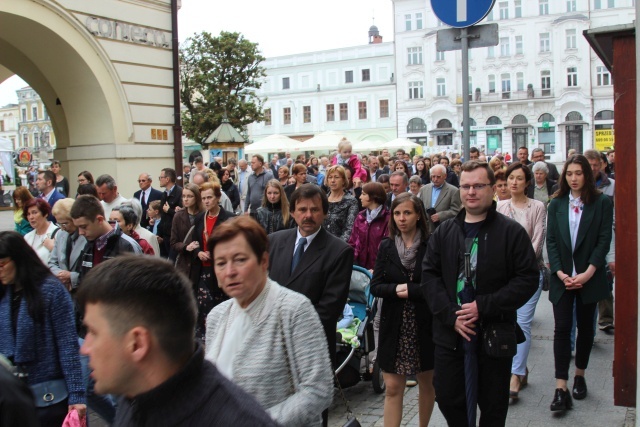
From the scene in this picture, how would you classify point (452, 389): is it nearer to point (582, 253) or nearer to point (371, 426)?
point (371, 426)

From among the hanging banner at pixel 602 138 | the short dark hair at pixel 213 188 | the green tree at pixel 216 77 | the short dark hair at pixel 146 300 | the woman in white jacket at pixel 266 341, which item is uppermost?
the green tree at pixel 216 77

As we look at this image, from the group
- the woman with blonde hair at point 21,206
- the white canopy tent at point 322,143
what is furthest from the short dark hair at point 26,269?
the white canopy tent at point 322,143

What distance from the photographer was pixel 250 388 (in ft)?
9.16

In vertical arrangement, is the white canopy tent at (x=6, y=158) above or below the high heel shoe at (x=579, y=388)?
above

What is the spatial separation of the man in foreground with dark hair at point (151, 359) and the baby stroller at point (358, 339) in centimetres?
390

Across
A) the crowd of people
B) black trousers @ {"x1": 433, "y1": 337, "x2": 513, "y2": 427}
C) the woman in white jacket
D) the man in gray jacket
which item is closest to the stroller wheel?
the crowd of people

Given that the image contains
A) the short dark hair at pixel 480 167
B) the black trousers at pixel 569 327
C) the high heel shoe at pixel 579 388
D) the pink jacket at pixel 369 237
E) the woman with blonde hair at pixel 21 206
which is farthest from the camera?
the woman with blonde hair at pixel 21 206

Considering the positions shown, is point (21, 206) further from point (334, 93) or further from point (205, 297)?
point (334, 93)

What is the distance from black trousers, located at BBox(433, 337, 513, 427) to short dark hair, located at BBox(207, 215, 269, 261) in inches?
72.8

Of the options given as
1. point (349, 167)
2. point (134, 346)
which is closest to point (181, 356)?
point (134, 346)

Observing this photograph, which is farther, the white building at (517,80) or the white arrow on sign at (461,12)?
the white building at (517,80)

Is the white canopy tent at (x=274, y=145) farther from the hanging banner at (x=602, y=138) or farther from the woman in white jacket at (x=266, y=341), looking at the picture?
the woman in white jacket at (x=266, y=341)

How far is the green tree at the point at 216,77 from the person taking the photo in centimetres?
4028

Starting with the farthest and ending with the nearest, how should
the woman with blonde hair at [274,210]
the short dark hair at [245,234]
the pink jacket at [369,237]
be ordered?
the woman with blonde hair at [274,210] → the pink jacket at [369,237] → the short dark hair at [245,234]
